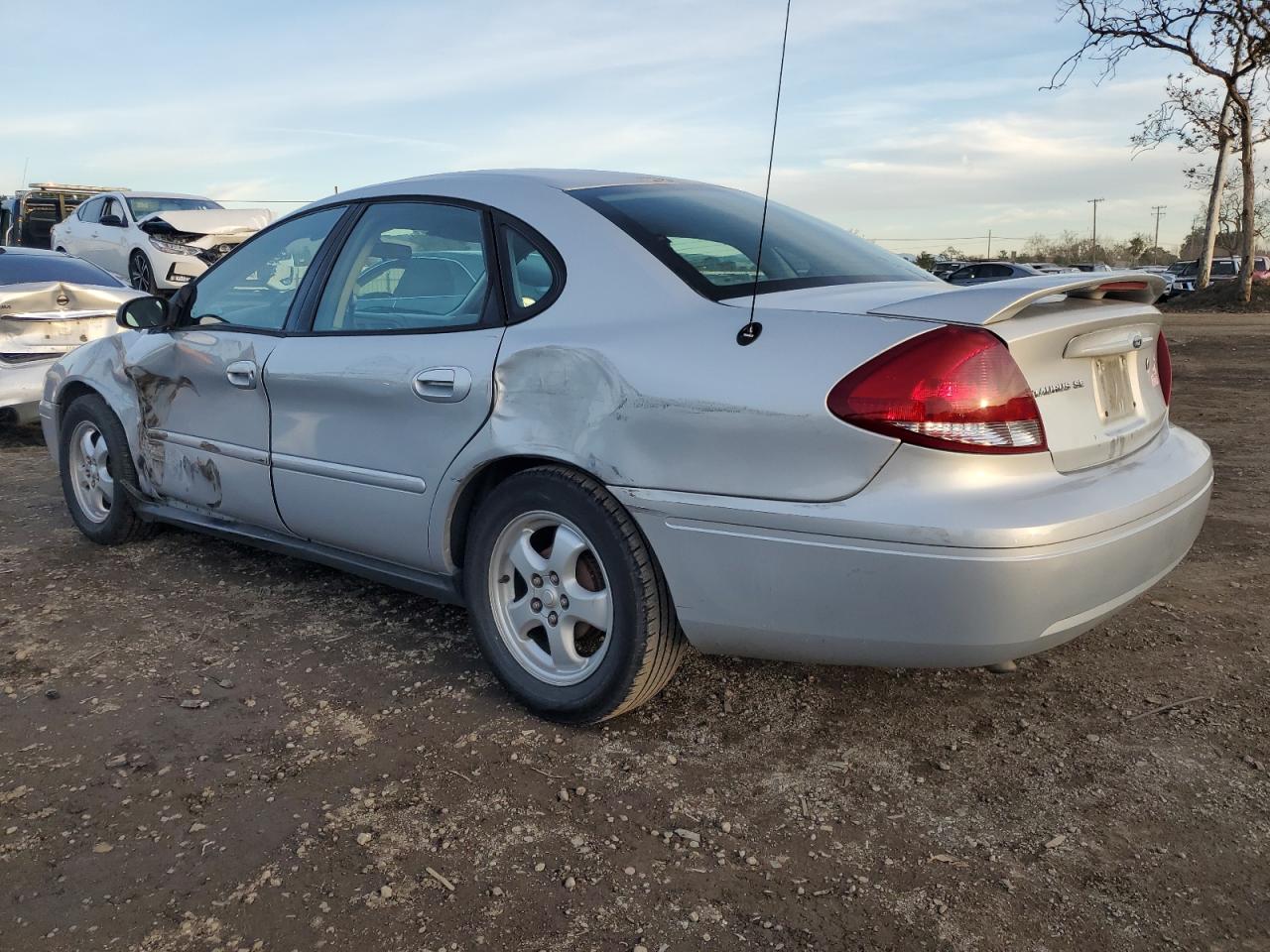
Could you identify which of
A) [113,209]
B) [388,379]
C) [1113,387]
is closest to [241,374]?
[388,379]

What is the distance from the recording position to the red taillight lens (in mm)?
2266

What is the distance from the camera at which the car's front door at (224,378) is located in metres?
3.68

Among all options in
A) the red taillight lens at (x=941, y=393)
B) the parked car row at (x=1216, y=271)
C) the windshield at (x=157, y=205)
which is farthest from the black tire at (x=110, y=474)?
the parked car row at (x=1216, y=271)

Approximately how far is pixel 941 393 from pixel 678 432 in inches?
24.5

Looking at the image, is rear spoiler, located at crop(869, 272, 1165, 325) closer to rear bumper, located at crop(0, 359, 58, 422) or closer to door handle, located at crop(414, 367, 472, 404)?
door handle, located at crop(414, 367, 472, 404)

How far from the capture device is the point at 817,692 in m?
3.11

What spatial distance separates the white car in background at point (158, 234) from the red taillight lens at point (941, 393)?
41.0 ft

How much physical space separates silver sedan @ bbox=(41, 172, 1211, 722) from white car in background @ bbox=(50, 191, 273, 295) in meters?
10.8

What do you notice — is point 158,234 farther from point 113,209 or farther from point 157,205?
point 113,209

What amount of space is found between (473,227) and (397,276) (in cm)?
37

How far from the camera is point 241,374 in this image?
12.1 ft

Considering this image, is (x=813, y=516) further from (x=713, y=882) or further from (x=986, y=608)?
(x=713, y=882)

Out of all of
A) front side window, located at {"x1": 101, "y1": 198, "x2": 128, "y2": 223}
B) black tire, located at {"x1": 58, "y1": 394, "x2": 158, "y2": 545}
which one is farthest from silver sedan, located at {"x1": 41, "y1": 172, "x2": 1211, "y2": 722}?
front side window, located at {"x1": 101, "y1": 198, "x2": 128, "y2": 223}

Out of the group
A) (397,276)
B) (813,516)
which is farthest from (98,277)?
(813,516)
